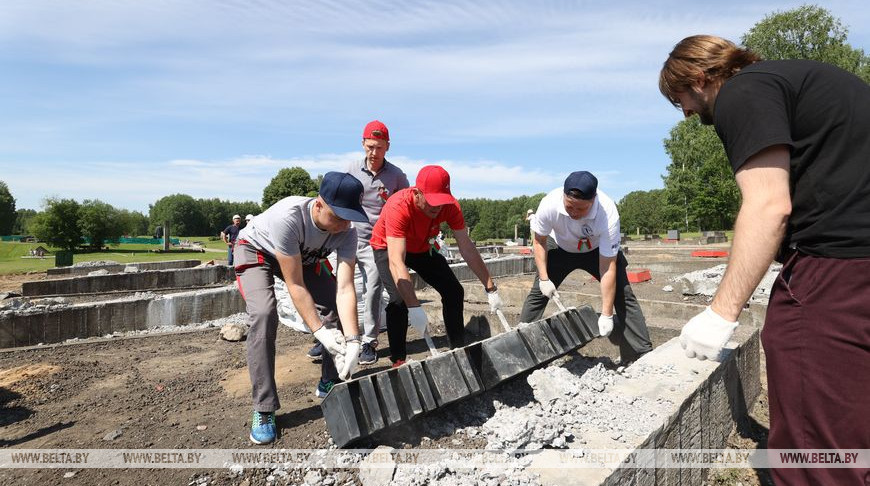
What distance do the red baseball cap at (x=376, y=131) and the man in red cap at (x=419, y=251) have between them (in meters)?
0.80

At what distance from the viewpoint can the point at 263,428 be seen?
2.85 meters

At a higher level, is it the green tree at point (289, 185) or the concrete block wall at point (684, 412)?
the green tree at point (289, 185)

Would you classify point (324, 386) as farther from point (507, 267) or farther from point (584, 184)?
point (507, 267)

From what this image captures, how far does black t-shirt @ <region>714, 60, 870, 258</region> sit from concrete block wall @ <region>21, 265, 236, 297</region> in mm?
11107

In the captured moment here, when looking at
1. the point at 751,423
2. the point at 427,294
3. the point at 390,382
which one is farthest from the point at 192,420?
the point at 427,294

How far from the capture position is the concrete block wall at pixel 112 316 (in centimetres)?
535

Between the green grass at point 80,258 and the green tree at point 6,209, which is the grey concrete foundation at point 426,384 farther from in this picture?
the green tree at point 6,209

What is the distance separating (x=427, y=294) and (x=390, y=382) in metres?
4.95

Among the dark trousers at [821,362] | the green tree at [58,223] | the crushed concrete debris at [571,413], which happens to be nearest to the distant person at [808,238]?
the dark trousers at [821,362]

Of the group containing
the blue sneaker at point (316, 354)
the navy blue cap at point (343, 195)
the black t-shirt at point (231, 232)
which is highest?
the navy blue cap at point (343, 195)

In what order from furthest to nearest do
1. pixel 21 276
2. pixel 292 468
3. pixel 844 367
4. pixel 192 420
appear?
pixel 21 276
pixel 192 420
pixel 292 468
pixel 844 367

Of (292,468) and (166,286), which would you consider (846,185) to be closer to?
(292,468)

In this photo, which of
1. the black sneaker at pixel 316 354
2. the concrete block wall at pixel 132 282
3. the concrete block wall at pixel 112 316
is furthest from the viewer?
the concrete block wall at pixel 132 282

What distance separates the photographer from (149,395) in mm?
3748
